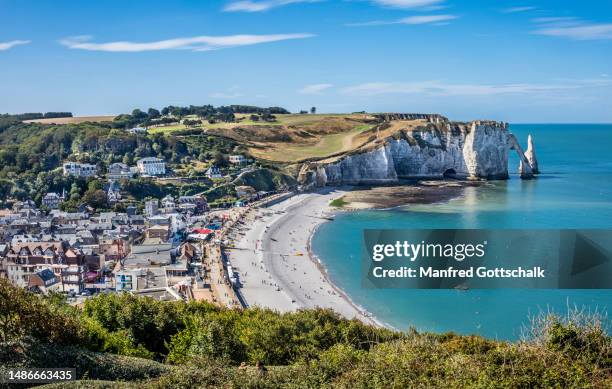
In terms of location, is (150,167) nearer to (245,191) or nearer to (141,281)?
(245,191)

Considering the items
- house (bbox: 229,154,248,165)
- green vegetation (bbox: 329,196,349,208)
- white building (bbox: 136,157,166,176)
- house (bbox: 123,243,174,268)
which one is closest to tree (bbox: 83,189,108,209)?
white building (bbox: 136,157,166,176)

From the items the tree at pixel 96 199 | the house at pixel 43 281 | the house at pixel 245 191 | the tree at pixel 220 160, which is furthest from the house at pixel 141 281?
the tree at pixel 220 160

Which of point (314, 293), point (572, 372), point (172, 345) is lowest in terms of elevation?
point (314, 293)

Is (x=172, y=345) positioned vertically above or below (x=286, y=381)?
below

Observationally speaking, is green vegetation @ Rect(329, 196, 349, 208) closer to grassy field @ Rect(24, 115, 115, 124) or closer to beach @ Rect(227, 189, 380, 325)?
beach @ Rect(227, 189, 380, 325)

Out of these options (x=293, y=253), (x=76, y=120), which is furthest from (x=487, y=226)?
(x=76, y=120)

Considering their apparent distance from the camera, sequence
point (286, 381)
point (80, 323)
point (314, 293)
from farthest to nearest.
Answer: point (314, 293) → point (80, 323) → point (286, 381)

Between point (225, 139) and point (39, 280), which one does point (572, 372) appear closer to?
point (39, 280)

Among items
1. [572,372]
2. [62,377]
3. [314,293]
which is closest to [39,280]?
[314,293]
